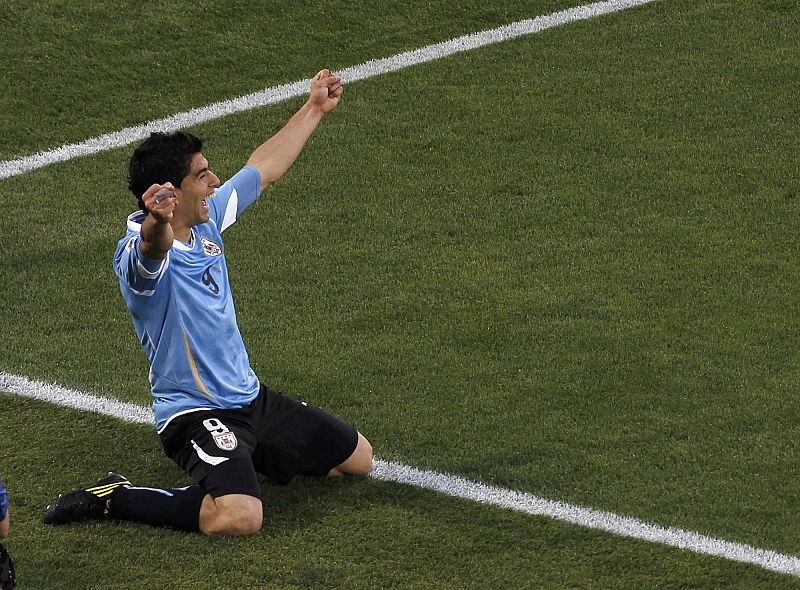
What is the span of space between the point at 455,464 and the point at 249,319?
1515 millimetres

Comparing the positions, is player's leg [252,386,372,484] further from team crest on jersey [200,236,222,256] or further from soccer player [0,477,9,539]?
soccer player [0,477,9,539]

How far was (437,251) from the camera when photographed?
7.20 m

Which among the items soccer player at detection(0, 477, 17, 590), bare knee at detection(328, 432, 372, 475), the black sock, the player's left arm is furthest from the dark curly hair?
soccer player at detection(0, 477, 17, 590)

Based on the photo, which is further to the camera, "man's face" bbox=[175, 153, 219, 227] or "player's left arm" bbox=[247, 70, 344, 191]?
"player's left arm" bbox=[247, 70, 344, 191]

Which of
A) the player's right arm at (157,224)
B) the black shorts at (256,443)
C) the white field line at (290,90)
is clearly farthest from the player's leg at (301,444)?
the white field line at (290,90)

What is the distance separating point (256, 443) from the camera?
206 inches

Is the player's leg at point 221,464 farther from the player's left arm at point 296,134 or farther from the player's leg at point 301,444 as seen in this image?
the player's left arm at point 296,134

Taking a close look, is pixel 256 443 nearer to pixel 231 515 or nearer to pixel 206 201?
pixel 231 515

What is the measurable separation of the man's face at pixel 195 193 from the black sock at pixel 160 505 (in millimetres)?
889

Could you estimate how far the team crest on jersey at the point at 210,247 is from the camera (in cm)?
521

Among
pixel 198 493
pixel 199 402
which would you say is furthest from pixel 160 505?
pixel 199 402

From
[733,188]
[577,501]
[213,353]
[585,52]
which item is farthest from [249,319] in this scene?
[585,52]

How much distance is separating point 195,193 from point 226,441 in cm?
82

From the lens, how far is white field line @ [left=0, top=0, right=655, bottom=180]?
8.32 metres
